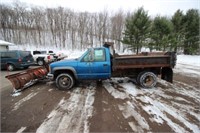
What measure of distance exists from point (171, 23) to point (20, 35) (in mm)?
39414

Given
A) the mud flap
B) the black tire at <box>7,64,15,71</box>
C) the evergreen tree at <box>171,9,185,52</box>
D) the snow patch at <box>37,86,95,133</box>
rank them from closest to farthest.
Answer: the snow patch at <box>37,86,95,133</box>, the mud flap, the black tire at <box>7,64,15,71</box>, the evergreen tree at <box>171,9,185,52</box>

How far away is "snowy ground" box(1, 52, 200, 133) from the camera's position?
309 centimetres

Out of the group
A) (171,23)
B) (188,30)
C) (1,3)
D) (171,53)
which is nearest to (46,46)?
(1,3)

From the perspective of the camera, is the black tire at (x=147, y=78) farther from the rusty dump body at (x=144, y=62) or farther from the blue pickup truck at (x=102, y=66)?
the rusty dump body at (x=144, y=62)

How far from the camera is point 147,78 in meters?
6.03

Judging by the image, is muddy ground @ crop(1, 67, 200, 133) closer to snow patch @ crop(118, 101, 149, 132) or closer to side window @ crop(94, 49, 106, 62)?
snow patch @ crop(118, 101, 149, 132)

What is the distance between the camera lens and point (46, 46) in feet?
123

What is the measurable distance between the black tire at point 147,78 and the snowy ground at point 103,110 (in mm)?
325

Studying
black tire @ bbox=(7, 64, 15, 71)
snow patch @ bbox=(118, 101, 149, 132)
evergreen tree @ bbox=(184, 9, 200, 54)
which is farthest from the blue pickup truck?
evergreen tree @ bbox=(184, 9, 200, 54)

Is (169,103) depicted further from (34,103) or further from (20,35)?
(20,35)

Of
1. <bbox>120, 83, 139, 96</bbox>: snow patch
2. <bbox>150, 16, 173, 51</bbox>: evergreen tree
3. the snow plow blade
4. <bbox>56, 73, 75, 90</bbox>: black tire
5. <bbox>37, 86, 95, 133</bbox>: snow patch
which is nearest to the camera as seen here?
<bbox>37, 86, 95, 133</bbox>: snow patch

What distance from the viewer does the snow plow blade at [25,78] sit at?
554cm

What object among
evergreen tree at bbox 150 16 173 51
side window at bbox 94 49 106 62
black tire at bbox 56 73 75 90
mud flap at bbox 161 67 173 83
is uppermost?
evergreen tree at bbox 150 16 173 51

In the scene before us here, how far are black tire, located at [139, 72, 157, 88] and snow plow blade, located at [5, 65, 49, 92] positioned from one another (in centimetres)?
507
